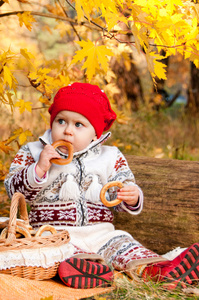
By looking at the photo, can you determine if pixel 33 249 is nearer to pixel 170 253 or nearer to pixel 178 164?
pixel 170 253

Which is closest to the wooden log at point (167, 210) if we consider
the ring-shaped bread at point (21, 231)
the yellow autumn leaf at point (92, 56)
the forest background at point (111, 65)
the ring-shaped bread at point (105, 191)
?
the ring-shaped bread at point (105, 191)

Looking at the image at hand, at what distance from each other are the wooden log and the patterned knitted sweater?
1.01 ft

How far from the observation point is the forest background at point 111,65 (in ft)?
6.28

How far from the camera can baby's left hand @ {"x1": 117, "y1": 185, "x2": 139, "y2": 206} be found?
7.53 feet

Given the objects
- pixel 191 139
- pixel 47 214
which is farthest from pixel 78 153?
pixel 191 139

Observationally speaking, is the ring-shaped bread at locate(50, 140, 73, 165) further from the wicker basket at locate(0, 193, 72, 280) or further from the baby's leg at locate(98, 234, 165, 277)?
the baby's leg at locate(98, 234, 165, 277)

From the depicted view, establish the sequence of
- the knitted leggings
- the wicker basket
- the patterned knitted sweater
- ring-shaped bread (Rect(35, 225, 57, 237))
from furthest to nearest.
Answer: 1. the patterned knitted sweater
2. the knitted leggings
3. ring-shaped bread (Rect(35, 225, 57, 237))
4. the wicker basket

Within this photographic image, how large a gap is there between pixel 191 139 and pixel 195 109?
74 centimetres

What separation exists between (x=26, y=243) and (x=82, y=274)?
0.31 metres

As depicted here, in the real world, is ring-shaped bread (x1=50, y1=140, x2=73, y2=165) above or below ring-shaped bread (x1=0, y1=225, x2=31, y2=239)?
above

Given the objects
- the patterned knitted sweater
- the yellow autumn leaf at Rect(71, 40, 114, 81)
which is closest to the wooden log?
the patterned knitted sweater

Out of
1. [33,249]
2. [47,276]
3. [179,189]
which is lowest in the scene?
[47,276]

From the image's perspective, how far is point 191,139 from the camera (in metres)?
6.19

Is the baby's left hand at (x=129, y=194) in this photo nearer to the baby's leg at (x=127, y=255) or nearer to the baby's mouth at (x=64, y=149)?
the baby's leg at (x=127, y=255)
